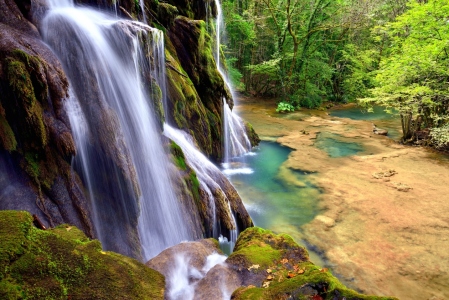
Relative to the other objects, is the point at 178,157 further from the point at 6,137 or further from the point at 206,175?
the point at 6,137

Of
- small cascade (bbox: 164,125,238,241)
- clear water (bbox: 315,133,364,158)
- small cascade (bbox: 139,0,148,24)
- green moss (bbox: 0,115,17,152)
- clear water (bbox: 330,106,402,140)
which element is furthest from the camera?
clear water (bbox: 330,106,402,140)

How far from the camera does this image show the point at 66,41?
5062 mm

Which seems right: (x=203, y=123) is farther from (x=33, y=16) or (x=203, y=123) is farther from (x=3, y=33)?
(x=3, y=33)

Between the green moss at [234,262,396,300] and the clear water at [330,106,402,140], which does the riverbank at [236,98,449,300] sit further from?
the green moss at [234,262,396,300]

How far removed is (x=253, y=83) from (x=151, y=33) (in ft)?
80.1

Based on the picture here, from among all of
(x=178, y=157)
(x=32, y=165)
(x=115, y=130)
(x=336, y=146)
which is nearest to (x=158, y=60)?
(x=178, y=157)

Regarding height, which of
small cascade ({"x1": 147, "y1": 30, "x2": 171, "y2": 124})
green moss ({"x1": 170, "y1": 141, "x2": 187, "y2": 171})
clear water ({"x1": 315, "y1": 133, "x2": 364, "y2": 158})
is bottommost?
clear water ({"x1": 315, "y1": 133, "x2": 364, "y2": 158})

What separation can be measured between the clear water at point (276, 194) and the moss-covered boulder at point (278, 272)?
323 cm

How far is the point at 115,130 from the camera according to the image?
509 cm

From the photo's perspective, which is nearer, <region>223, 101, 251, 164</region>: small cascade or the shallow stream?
the shallow stream

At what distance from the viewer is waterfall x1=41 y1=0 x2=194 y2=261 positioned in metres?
4.81

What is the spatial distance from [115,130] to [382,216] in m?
7.69

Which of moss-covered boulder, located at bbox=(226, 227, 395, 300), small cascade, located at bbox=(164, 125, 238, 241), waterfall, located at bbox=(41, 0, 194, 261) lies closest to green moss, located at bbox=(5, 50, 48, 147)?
waterfall, located at bbox=(41, 0, 194, 261)

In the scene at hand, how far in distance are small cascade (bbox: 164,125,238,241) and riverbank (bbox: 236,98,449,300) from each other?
2369mm
